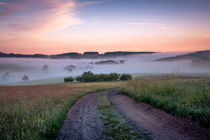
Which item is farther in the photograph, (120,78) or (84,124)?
(120,78)

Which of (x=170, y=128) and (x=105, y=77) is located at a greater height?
(x=170, y=128)

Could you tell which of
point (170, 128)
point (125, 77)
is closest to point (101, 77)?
point (125, 77)

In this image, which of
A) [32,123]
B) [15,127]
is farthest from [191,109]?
[15,127]

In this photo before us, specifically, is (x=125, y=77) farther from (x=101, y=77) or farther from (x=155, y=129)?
(x=155, y=129)

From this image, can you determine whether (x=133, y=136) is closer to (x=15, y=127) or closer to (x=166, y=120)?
(x=166, y=120)

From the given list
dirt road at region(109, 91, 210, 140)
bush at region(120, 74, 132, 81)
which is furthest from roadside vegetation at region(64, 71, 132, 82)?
dirt road at region(109, 91, 210, 140)

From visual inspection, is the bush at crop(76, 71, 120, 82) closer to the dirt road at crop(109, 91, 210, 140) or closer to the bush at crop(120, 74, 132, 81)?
the bush at crop(120, 74, 132, 81)

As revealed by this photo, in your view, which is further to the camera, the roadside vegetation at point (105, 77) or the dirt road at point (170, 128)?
the roadside vegetation at point (105, 77)

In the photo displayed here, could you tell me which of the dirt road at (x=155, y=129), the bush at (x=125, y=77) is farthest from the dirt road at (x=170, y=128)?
the bush at (x=125, y=77)

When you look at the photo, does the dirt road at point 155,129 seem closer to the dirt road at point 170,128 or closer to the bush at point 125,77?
the dirt road at point 170,128

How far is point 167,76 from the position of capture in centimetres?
1941

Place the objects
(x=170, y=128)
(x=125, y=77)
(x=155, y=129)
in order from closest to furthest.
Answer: (x=155, y=129), (x=170, y=128), (x=125, y=77)

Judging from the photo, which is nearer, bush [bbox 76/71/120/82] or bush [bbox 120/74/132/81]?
bush [bbox 76/71/120/82]

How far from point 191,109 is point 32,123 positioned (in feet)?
27.1
